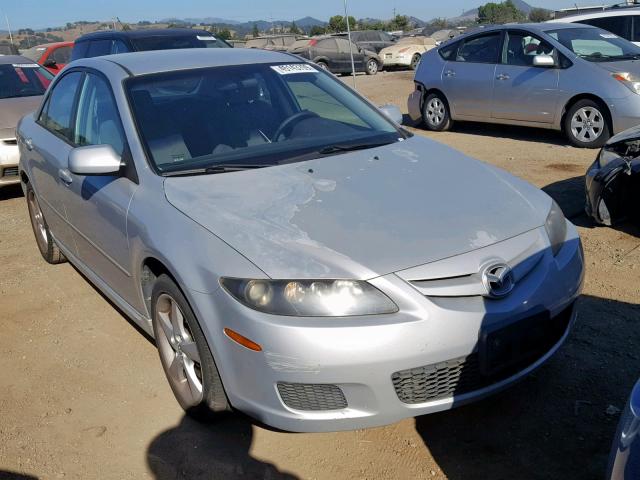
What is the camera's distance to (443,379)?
279 centimetres

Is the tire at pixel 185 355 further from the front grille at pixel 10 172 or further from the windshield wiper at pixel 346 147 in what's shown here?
the front grille at pixel 10 172

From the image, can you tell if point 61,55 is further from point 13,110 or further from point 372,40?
point 372,40

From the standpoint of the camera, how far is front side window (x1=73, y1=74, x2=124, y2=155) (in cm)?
389

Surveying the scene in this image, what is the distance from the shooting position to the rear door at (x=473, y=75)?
9773 mm

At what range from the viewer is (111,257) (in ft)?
12.7

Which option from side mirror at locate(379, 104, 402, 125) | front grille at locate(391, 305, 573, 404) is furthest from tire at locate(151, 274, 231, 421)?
side mirror at locate(379, 104, 402, 125)

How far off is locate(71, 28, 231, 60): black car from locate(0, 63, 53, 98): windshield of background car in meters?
1.09

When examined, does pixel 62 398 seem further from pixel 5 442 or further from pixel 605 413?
pixel 605 413

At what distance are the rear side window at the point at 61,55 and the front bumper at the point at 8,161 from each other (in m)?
9.29

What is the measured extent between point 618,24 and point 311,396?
10542 millimetres

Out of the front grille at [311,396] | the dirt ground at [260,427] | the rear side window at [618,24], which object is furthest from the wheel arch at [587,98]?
the front grille at [311,396]

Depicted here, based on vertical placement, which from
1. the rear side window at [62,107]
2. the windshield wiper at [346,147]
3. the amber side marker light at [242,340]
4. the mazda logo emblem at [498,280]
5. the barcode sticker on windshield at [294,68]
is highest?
the barcode sticker on windshield at [294,68]

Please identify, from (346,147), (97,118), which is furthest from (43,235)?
(346,147)

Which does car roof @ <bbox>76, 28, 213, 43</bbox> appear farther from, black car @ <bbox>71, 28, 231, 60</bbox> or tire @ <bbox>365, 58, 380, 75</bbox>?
tire @ <bbox>365, 58, 380, 75</bbox>
